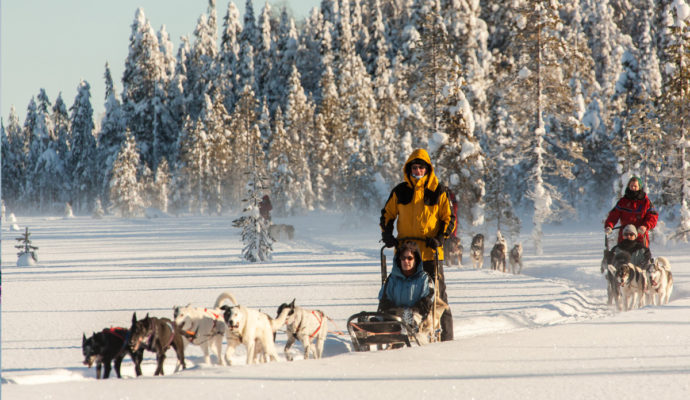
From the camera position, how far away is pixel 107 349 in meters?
4.98

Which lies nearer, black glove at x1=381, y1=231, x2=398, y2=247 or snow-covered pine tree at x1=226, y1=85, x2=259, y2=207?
black glove at x1=381, y1=231, x2=398, y2=247

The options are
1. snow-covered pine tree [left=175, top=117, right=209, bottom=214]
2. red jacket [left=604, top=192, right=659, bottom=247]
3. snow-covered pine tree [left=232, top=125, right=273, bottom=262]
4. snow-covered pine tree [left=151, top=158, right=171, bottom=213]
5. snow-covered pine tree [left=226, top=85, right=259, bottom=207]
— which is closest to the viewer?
red jacket [left=604, top=192, right=659, bottom=247]

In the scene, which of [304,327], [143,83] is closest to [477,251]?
[304,327]

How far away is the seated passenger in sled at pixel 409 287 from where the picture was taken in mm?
6305

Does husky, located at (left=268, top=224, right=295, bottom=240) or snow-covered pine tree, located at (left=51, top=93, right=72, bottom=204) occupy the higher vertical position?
snow-covered pine tree, located at (left=51, top=93, right=72, bottom=204)

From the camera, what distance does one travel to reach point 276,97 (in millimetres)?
76875

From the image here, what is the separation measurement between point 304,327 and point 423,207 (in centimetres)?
175

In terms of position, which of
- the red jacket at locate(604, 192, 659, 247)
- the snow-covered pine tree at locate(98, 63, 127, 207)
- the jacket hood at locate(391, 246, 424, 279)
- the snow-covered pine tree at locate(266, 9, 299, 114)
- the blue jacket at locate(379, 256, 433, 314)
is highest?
the snow-covered pine tree at locate(266, 9, 299, 114)

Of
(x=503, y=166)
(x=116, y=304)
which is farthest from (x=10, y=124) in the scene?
(x=116, y=304)

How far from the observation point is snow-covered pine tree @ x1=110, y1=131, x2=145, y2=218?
60969 mm

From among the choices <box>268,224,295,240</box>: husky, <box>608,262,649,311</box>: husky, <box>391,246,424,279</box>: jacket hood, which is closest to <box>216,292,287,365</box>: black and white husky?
<box>391,246,424,279</box>: jacket hood

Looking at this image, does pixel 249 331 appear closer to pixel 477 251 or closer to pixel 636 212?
pixel 636 212

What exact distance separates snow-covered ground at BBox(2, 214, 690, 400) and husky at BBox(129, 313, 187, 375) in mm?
285

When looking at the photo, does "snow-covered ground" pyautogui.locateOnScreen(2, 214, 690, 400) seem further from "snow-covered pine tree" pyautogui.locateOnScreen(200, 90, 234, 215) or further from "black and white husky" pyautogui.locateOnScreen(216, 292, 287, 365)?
"snow-covered pine tree" pyautogui.locateOnScreen(200, 90, 234, 215)
